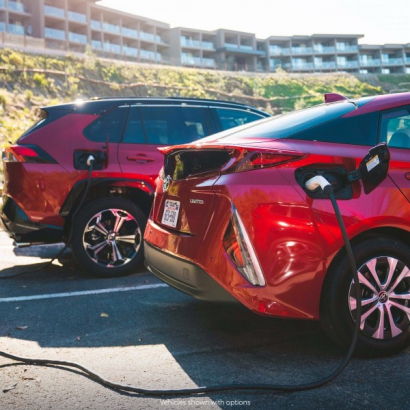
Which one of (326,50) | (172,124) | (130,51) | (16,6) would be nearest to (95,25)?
(130,51)

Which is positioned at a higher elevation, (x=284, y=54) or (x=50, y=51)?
(x=284, y=54)

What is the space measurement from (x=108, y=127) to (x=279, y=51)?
9784 centimetres

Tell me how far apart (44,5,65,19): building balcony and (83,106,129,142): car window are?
60.8 meters

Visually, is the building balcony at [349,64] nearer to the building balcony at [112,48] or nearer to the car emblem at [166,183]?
the building balcony at [112,48]

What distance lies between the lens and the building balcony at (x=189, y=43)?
270 feet

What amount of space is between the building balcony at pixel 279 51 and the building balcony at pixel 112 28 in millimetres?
34170

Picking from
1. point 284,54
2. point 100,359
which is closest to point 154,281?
point 100,359

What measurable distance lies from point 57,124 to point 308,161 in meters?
3.19

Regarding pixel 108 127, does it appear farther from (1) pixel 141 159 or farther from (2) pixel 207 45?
(2) pixel 207 45

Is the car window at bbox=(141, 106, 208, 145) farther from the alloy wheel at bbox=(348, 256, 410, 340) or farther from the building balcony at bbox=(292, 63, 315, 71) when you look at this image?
the building balcony at bbox=(292, 63, 315, 71)

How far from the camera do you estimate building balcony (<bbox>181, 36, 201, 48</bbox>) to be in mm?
82312

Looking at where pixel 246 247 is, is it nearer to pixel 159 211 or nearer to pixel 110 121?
pixel 159 211

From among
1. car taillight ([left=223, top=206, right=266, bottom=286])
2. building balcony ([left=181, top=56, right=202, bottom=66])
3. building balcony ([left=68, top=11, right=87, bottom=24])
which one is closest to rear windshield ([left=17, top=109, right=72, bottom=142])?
car taillight ([left=223, top=206, right=266, bottom=286])

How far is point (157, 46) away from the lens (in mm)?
81125
